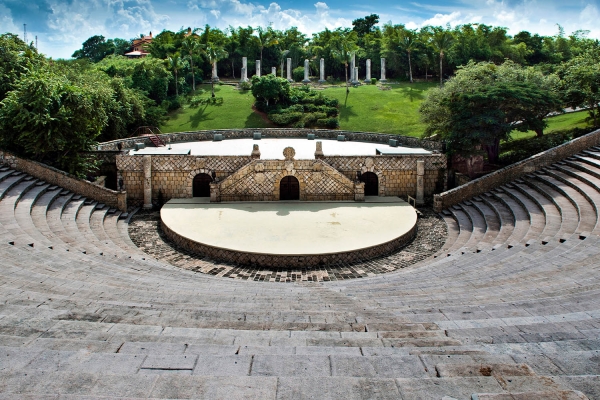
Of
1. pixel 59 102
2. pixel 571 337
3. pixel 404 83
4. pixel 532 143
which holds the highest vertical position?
pixel 404 83

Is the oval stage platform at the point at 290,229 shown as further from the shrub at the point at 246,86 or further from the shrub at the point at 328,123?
the shrub at the point at 246,86

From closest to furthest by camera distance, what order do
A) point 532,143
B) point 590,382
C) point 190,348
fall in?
point 590,382 < point 190,348 < point 532,143

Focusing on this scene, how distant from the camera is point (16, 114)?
27.5 m

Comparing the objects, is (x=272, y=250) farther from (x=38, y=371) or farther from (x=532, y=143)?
(x=532, y=143)

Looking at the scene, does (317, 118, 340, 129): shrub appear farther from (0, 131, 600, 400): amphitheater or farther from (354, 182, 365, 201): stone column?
(0, 131, 600, 400): amphitheater

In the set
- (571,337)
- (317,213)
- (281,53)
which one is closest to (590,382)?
(571,337)

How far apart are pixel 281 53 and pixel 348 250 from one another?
65.2 metres

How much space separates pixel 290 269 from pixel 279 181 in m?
10.1

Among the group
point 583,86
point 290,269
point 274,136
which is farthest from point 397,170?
point 274,136

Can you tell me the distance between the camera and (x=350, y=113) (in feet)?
186

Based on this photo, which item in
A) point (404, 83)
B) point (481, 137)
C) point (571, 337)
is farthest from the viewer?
point (404, 83)

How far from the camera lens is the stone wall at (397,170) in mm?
30922

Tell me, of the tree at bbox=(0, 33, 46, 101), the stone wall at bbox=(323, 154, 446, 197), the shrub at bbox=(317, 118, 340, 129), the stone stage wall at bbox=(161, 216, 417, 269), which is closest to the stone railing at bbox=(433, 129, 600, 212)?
the stone wall at bbox=(323, 154, 446, 197)

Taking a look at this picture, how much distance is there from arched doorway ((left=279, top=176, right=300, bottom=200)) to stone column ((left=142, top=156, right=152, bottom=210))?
9002 mm
